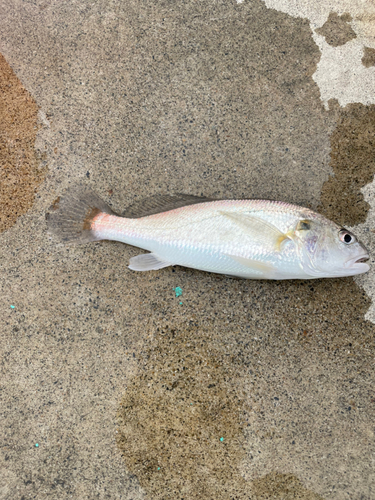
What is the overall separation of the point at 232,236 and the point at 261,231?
7.7 inches

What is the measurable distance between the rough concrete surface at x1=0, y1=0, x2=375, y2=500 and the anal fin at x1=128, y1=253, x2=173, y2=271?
A: 0.40 feet

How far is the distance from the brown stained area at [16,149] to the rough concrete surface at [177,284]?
15 mm

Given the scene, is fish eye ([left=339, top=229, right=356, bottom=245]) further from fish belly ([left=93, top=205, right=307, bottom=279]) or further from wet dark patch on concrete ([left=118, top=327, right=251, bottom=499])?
wet dark patch on concrete ([left=118, top=327, right=251, bottom=499])

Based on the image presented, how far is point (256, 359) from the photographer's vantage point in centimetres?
227

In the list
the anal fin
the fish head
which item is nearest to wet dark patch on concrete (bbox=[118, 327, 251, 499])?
the anal fin

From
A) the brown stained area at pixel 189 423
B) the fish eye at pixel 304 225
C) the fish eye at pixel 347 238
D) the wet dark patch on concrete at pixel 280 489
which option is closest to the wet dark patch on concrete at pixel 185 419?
the brown stained area at pixel 189 423

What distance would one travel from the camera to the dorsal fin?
227cm

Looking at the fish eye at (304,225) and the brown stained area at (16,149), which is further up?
the brown stained area at (16,149)

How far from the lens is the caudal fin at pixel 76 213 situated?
2.30 meters

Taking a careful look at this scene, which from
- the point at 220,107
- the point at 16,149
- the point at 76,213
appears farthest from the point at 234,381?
the point at 16,149

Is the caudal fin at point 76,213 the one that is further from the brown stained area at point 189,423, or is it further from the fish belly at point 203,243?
the brown stained area at point 189,423

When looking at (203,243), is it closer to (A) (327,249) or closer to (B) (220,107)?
(A) (327,249)

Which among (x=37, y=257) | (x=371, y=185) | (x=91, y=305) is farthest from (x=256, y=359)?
(x=37, y=257)

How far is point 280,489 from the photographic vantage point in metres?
2.19
